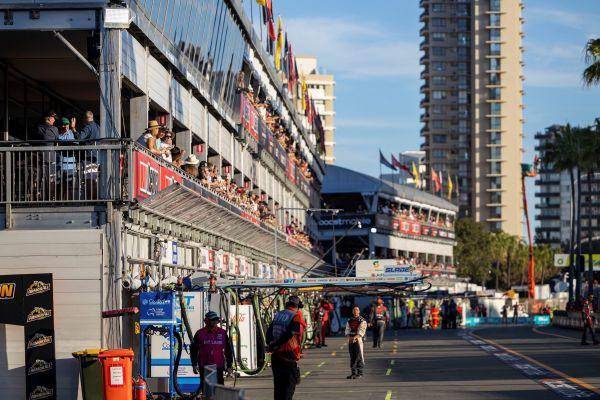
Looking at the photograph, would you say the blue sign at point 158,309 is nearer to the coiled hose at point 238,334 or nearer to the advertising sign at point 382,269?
the coiled hose at point 238,334

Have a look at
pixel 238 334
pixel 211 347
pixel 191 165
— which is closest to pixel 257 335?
pixel 238 334


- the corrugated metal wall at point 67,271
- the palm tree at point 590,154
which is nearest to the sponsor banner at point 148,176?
the corrugated metal wall at point 67,271

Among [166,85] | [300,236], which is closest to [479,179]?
[300,236]

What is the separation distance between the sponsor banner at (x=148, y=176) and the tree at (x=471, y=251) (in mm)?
134994

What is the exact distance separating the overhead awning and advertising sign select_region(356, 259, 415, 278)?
371 centimetres

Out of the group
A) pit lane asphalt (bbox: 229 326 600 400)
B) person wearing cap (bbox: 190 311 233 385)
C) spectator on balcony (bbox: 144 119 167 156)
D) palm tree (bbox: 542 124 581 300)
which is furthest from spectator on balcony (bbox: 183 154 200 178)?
palm tree (bbox: 542 124 581 300)

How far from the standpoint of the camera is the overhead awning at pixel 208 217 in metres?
25.9

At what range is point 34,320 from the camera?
74.7ft

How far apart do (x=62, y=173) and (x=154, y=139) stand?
9.79 ft

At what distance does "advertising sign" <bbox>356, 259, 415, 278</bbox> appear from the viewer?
3166cm

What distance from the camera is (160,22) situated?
32219 millimetres

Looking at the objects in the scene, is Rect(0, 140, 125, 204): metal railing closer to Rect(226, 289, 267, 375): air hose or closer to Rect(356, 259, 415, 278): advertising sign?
Rect(226, 289, 267, 375): air hose

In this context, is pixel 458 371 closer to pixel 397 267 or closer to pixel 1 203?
pixel 397 267

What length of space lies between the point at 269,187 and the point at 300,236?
8035mm
